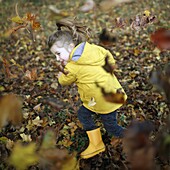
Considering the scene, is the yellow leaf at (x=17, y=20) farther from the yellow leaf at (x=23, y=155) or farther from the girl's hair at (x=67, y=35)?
the yellow leaf at (x=23, y=155)

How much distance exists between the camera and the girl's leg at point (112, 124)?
8.48 feet

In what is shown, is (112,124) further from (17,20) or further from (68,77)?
(17,20)

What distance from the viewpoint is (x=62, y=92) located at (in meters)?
3.81

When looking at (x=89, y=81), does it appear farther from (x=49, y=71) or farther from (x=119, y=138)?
(x=49, y=71)

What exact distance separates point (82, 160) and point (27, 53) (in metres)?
2.79

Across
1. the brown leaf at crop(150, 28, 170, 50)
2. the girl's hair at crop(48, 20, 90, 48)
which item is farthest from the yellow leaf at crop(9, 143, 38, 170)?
the girl's hair at crop(48, 20, 90, 48)

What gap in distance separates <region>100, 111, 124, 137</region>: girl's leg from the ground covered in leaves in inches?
6.8

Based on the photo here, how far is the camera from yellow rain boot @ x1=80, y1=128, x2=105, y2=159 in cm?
272

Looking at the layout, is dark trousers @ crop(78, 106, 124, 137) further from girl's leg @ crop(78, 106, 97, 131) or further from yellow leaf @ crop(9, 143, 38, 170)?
yellow leaf @ crop(9, 143, 38, 170)

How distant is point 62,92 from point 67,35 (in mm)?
1452

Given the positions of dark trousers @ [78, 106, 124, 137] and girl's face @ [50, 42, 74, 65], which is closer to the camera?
girl's face @ [50, 42, 74, 65]

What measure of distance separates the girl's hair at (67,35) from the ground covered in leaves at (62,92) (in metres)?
0.16

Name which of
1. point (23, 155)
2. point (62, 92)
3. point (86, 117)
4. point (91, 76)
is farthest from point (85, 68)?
point (62, 92)

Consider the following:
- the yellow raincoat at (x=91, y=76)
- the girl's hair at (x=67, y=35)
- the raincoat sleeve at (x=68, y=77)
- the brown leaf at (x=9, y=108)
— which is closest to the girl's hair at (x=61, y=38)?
the girl's hair at (x=67, y=35)
